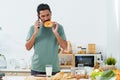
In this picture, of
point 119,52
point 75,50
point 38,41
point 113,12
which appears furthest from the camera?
point 75,50

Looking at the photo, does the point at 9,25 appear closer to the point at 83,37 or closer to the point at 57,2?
the point at 57,2

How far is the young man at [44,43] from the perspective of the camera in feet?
9.33

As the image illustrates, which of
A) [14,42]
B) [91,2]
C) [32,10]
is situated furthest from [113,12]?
[14,42]

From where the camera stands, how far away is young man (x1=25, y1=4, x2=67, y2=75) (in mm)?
2844

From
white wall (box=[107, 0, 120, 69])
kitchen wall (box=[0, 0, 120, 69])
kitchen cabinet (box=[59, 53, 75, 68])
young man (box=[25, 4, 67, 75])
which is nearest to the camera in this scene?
young man (box=[25, 4, 67, 75])

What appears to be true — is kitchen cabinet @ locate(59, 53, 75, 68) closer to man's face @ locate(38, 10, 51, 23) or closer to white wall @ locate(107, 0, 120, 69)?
white wall @ locate(107, 0, 120, 69)

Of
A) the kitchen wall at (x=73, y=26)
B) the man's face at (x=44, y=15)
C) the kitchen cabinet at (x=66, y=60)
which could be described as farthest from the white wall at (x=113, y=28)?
the man's face at (x=44, y=15)

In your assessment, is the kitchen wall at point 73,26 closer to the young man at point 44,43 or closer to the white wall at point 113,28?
the white wall at point 113,28

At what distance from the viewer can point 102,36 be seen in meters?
4.82

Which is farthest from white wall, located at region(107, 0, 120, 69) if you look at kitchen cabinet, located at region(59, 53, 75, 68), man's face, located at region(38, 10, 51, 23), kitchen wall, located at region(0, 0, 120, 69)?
man's face, located at region(38, 10, 51, 23)

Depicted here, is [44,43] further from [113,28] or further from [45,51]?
[113,28]

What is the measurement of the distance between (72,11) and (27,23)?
854 millimetres

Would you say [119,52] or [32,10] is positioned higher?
[32,10]

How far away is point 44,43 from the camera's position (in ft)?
9.34
